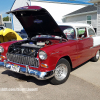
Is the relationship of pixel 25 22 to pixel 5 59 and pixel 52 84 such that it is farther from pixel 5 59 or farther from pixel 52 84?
pixel 52 84

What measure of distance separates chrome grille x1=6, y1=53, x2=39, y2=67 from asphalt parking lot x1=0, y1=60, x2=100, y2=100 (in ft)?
2.11

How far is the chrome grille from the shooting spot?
10.8ft

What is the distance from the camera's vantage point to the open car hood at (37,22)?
368 centimetres

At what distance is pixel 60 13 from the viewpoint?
59.6ft

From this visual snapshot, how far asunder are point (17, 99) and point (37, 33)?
8.29 ft

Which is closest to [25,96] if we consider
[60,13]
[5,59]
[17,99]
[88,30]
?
[17,99]

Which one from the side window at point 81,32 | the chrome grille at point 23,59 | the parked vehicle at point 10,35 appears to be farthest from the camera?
the parked vehicle at point 10,35

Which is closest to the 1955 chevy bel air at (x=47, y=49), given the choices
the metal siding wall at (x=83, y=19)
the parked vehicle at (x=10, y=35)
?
the parked vehicle at (x=10, y=35)

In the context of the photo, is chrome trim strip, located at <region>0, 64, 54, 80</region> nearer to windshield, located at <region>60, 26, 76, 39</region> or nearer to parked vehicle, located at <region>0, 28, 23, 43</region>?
windshield, located at <region>60, 26, 76, 39</region>

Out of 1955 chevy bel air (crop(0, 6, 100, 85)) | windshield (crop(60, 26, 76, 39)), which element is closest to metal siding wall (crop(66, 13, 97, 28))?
1955 chevy bel air (crop(0, 6, 100, 85))

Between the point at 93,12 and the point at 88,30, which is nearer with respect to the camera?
the point at 88,30

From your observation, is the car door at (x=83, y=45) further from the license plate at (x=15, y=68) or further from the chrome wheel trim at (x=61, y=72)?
the license plate at (x=15, y=68)

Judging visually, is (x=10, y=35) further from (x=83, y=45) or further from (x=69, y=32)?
(x=83, y=45)

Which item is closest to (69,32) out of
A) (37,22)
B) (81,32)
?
(81,32)
